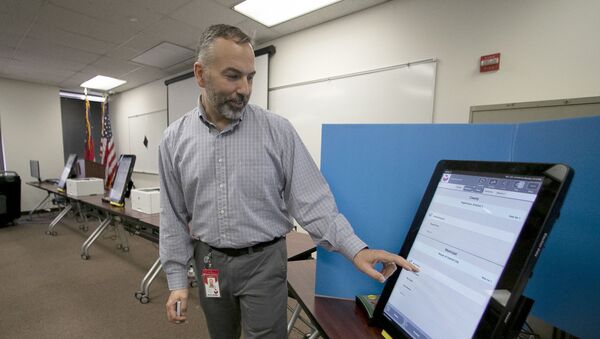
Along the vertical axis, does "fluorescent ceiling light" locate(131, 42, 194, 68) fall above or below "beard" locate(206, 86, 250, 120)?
above

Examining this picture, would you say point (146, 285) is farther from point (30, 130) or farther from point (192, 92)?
point (30, 130)

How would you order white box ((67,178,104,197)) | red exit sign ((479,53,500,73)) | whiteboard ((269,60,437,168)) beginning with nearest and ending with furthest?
red exit sign ((479,53,500,73)) < whiteboard ((269,60,437,168)) < white box ((67,178,104,197))

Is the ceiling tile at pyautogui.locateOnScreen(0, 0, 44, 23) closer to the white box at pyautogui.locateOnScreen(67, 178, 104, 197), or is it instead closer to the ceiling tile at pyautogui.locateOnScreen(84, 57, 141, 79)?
the ceiling tile at pyautogui.locateOnScreen(84, 57, 141, 79)

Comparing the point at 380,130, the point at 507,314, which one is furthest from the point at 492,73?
the point at 507,314

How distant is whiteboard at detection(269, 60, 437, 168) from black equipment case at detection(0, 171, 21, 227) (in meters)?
5.04

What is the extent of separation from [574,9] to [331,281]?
242 cm

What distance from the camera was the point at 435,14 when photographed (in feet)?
7.90

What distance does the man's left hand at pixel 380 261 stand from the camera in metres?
0.67

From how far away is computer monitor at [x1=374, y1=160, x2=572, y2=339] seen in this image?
0.44m

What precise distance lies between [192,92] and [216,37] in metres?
4.27

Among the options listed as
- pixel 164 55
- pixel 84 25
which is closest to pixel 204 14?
pixel 84 25

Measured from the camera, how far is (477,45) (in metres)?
2.22

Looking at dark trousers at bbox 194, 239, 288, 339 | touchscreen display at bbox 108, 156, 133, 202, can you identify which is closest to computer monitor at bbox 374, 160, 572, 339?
dark trousers at bbox 194, 239, 288, 339

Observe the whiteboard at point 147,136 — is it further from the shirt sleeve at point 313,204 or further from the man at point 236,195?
the shirt sleeve at point 313,204
